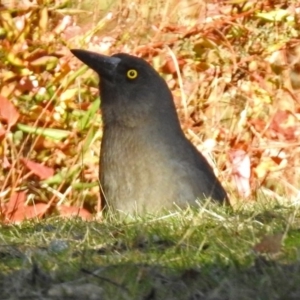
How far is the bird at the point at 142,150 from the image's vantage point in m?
6.95

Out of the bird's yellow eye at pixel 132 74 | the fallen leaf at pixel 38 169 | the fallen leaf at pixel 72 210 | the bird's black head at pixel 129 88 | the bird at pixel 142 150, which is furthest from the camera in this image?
the fallen leaf at pixel 38 169

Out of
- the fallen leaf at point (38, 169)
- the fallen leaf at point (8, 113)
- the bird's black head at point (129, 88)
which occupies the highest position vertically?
the bird's black head at point (129, 88)

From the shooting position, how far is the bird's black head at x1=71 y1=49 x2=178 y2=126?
7582 mm

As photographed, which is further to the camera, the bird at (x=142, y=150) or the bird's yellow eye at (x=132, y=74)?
the bird's yellow eye at (x=132, y=74)

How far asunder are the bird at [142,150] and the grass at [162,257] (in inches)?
66.3

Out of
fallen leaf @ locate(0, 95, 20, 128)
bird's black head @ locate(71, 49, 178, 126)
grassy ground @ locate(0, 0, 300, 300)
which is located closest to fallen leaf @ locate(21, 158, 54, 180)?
grassy ground @ locate(0, 0, 300, 300)

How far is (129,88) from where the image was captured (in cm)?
770

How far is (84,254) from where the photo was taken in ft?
13.8

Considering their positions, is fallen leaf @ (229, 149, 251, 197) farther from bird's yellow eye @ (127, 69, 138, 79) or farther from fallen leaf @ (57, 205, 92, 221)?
bird's yellow eye @ (127, 69, 138, 79)

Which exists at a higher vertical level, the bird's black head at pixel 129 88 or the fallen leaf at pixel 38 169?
the bird's black head at pixel 129 88

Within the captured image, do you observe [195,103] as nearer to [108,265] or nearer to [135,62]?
[135,62]

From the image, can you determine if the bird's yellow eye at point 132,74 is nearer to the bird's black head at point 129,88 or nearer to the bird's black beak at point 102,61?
the bird's black head at point 129,88

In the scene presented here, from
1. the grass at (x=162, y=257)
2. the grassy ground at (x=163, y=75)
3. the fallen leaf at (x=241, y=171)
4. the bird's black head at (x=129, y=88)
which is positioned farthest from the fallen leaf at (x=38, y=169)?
the grass at (x=162, y=257)

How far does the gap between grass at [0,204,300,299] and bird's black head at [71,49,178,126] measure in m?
2.39
